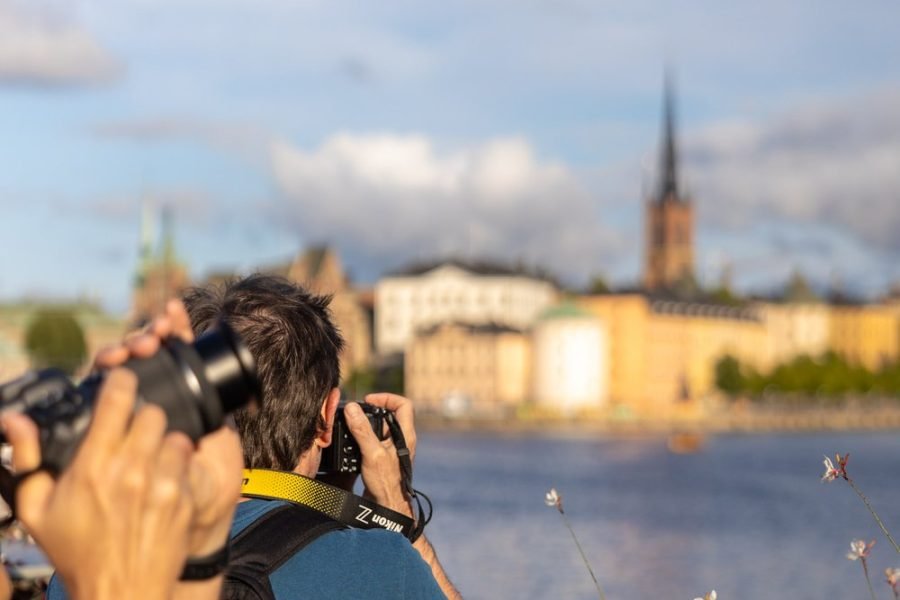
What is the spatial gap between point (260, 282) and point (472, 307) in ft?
333

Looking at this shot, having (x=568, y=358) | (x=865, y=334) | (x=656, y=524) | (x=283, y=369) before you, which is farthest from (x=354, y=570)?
(x=865, y=334)

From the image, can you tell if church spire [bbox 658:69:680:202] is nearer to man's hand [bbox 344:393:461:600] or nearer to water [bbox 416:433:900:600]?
water [bbox 416:433:900:600]

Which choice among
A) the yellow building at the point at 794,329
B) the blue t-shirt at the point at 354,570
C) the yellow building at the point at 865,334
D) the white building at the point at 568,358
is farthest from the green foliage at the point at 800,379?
the blue t-shirt at the point at 354,570

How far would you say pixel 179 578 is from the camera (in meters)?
1.35

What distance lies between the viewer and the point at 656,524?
3578cm

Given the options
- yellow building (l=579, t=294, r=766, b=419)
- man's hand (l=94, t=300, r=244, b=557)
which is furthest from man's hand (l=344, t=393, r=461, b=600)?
yellow building (l=579, t=294, r=766, b=419)

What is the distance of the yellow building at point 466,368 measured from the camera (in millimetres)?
95938

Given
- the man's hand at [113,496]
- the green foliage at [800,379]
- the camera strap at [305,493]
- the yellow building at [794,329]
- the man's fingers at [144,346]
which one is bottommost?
the green foliage at [800,379]

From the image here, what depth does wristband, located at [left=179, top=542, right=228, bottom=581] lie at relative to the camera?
4.44 feet

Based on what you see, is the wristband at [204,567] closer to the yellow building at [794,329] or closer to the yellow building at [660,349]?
the yellow building at [660,349]

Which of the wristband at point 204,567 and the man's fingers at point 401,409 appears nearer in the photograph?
the wristband at point 204,567

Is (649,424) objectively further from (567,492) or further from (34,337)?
(567,492)

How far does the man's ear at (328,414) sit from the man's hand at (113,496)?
33.8 inches

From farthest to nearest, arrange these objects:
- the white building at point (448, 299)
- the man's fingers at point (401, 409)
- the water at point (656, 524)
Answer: the white building at point (448, 299) → the water at point (656, 524) → the man's fingers at point (401, 409)
